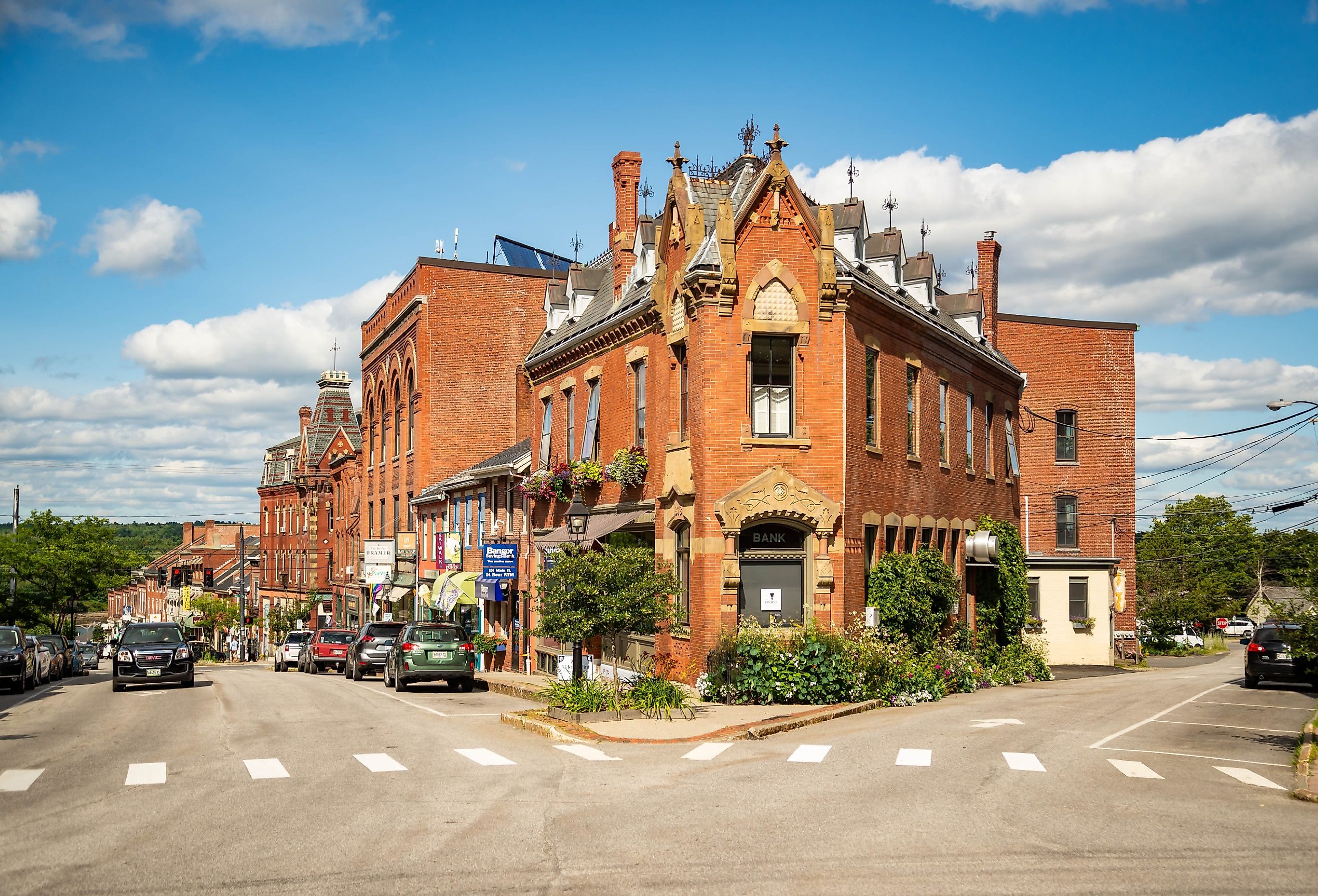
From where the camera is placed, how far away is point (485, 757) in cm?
1532

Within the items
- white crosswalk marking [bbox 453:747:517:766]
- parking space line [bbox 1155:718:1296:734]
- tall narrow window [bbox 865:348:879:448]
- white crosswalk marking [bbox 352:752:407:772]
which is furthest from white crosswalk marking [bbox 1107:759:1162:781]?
tall narrow window [bbox 865:348:879:448]

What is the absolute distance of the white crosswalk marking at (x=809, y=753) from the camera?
14836 mm

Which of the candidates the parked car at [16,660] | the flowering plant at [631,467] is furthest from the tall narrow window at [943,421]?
the parked car at [16,660]

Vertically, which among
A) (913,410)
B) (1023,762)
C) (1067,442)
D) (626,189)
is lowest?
(1023,762)

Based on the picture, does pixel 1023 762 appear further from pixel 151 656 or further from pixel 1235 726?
pixel 151 656

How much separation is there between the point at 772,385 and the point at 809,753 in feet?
32.6

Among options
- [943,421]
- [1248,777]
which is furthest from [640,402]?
[1248,777]

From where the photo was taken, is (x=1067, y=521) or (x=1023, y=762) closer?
(x=1023, y=762)

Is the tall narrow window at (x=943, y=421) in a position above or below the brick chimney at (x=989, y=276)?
below

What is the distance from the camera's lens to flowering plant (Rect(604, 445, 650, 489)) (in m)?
26.1

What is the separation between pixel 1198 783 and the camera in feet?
43.7

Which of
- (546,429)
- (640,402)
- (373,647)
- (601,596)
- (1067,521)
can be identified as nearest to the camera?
(601,596)

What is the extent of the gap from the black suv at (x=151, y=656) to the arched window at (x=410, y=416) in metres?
20.9

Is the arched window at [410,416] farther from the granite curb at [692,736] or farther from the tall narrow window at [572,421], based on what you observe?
the granite curb at [692,736]
